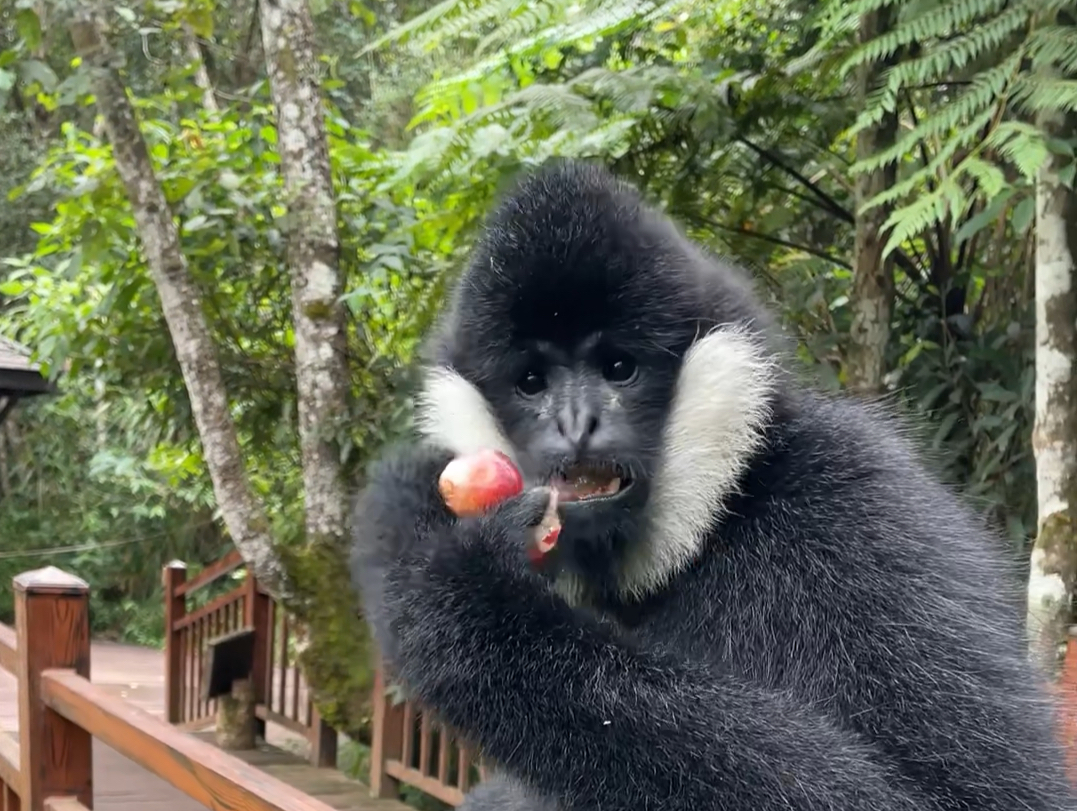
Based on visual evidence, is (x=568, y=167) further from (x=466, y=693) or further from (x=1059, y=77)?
(x=1059, y=77)

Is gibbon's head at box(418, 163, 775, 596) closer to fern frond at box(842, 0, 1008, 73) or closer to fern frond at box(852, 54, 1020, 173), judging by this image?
fern frond at box(852, 54, 1020, 173)

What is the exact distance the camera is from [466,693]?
168 cm

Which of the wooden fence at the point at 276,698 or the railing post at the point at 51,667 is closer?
the railing post at the point at 51,667

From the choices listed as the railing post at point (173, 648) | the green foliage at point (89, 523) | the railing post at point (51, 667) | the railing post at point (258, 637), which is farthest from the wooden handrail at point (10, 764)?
the green foliage at point (89, 523)

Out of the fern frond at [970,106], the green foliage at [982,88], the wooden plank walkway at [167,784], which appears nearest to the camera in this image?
the green foliage at [982,88]

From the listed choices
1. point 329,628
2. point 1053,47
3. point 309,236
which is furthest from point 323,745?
point 1053,47

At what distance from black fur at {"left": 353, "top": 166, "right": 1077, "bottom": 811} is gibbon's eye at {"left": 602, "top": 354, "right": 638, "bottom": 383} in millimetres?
31

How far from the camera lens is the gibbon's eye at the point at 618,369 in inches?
72.1

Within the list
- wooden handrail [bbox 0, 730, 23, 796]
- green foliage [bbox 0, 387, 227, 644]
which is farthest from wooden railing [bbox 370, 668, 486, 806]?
green foliage [bbox 0, 387, 227, 644]

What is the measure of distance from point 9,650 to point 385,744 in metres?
2.79

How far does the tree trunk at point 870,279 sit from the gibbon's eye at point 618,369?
223 centimetres

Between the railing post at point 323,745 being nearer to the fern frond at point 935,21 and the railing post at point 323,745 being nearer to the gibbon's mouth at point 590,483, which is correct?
the fern frond at point 935,21

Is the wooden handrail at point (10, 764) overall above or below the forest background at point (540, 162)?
below

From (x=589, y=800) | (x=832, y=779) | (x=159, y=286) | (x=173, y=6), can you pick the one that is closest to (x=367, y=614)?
(x=589, y=800)
